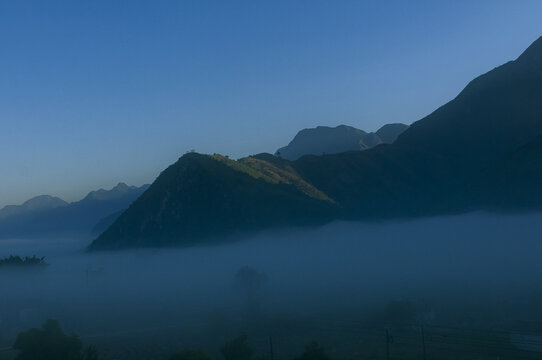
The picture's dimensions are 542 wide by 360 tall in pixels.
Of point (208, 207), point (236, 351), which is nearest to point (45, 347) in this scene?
point (236, 351)

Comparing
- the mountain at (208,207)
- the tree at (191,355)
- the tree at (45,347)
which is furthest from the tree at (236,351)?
the mountain at (208,207)

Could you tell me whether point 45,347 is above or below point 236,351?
above

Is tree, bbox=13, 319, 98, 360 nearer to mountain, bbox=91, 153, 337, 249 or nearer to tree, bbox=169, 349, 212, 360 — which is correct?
tree, bbox=169, 349, 212, 360

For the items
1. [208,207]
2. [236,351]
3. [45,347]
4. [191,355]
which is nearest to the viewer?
[191,355]

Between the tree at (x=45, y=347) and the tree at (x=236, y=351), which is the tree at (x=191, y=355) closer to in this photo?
the tree at (x=236, y=351)

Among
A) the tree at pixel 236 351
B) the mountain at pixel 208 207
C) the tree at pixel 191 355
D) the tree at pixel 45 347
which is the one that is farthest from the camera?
the mountain at pixel 208 207

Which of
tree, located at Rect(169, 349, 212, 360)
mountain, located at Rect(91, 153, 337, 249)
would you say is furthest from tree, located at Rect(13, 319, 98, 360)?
mountain, located at Rect(91, 153, 337, 249)

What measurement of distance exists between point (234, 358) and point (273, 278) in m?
83.6

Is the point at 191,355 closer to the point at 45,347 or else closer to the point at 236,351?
the point at 236,351

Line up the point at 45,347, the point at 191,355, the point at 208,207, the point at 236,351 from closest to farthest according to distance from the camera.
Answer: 1. the point at 191,355
2. the point at 45,347
3. the point at 236,351
4. the point at 208,207

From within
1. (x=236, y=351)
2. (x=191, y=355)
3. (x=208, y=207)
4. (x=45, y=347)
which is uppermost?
(x=208, y=207)

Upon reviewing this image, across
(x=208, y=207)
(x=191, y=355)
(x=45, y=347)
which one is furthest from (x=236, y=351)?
(x=208, y=207)

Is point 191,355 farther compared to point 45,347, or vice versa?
point 45,347

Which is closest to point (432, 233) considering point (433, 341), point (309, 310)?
point (309, 310)
